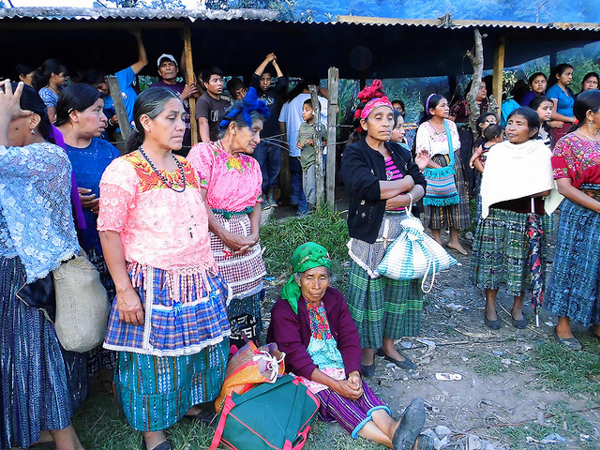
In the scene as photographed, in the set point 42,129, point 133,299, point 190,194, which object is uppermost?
point 42,129

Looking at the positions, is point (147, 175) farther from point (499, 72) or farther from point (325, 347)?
point (499, 72)

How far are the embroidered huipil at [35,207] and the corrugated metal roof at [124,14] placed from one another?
3.90 m

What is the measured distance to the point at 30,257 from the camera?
202cm

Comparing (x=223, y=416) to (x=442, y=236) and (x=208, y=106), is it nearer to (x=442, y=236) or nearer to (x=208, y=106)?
(x=208, y=106)

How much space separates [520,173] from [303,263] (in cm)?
208

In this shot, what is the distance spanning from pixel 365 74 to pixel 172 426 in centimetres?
922

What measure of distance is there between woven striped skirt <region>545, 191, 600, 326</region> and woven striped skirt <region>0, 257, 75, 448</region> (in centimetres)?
363

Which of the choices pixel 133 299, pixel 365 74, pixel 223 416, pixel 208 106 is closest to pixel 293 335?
pixel 223 416

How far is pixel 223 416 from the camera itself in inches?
96.0

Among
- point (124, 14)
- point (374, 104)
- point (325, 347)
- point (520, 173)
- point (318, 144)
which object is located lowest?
point (325, 347)

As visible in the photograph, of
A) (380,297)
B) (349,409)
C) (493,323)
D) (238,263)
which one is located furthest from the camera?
(493,323)

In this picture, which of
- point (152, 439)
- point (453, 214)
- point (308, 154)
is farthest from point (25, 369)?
point (308, 154)

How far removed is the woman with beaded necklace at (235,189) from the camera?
9.41ft

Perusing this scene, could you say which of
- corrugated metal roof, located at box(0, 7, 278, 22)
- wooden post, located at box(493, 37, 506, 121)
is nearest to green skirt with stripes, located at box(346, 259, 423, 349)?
corrugated metal roof, located at box(0, 7, 278, 22)
